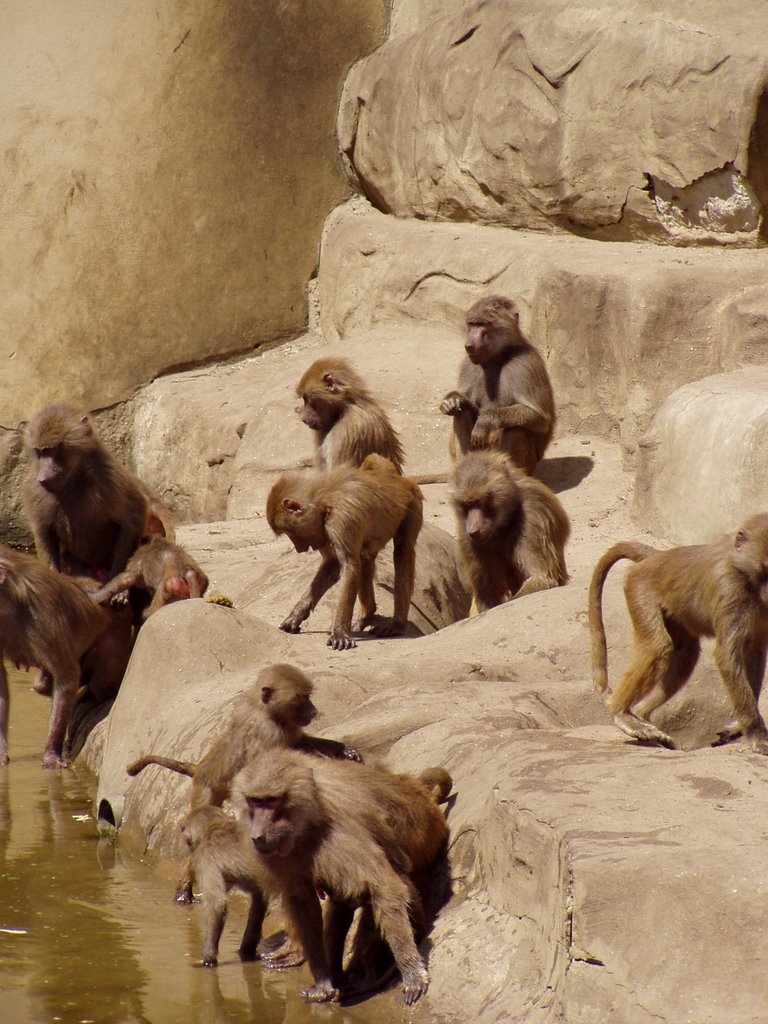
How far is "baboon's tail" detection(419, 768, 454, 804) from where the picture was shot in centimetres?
467

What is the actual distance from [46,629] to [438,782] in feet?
9.60

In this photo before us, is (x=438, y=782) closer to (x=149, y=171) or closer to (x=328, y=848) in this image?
(x=328, y=848)

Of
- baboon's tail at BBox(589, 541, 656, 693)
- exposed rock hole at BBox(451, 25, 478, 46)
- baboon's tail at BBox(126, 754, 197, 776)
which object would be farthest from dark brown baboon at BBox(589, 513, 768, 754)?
exposed rock hole at BBox(451, 25, 478, 46)

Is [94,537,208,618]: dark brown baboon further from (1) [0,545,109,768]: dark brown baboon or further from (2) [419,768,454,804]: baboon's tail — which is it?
(2) [419,768,454,804]: baboon's tail

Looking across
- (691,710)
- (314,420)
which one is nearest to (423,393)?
(314,420)

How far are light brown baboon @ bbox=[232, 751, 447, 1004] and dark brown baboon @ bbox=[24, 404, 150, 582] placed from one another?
143 inches

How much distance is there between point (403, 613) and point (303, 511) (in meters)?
0.86

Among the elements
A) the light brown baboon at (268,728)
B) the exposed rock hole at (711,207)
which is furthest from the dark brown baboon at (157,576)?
the exposed rock hole at (711,207)

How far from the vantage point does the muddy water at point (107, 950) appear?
14.0 feet

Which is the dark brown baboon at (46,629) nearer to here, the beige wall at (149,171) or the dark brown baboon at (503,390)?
the dark brown baboon at (503,390)

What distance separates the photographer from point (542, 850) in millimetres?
3926

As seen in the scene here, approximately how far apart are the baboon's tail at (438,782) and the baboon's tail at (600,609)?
3.01 ft

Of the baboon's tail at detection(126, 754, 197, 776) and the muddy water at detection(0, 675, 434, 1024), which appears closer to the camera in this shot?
the muddy water at detection(0, 675, 434, 1024)

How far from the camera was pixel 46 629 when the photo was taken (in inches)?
277
